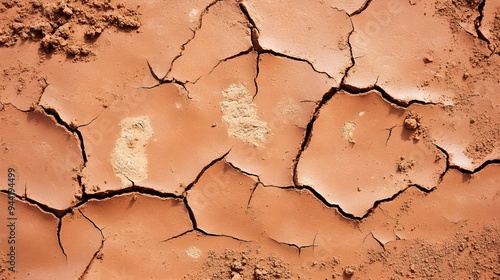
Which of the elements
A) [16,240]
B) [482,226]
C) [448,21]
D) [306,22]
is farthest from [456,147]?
[16,240]

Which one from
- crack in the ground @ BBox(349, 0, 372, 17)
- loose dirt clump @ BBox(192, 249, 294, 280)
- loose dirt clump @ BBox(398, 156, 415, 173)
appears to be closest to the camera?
loose dirt clump @ BBox(192, 249, 294, 280)

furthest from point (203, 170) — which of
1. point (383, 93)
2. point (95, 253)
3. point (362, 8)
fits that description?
point (362, 8)

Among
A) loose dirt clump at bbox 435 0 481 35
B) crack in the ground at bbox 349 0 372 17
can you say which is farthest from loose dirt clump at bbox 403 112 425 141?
crack in the ground at bbox 349 0 372 17

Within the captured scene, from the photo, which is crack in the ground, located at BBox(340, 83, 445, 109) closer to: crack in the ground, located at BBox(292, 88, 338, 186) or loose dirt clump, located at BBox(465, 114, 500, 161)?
crack in the ground, located at BBox(292, 88, 338, 186)

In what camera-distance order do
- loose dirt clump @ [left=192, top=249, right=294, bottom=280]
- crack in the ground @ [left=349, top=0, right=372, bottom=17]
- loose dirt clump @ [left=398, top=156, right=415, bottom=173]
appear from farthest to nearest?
crack in the ground @ [left=349, top=0, right=372, bottom=17] → loose dirt clump @ [left=398, top=156, right=415, bottom=173] → loose dirt clump @ [left=192, top=249, right=294, bottom=280]

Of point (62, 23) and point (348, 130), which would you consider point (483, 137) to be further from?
point (62, 23)

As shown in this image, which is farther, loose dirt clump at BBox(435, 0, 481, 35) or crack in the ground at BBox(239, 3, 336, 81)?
loose dirt clump at BBox(435, 0, 481, 35)

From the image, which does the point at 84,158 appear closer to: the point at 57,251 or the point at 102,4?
the point at 57,251
